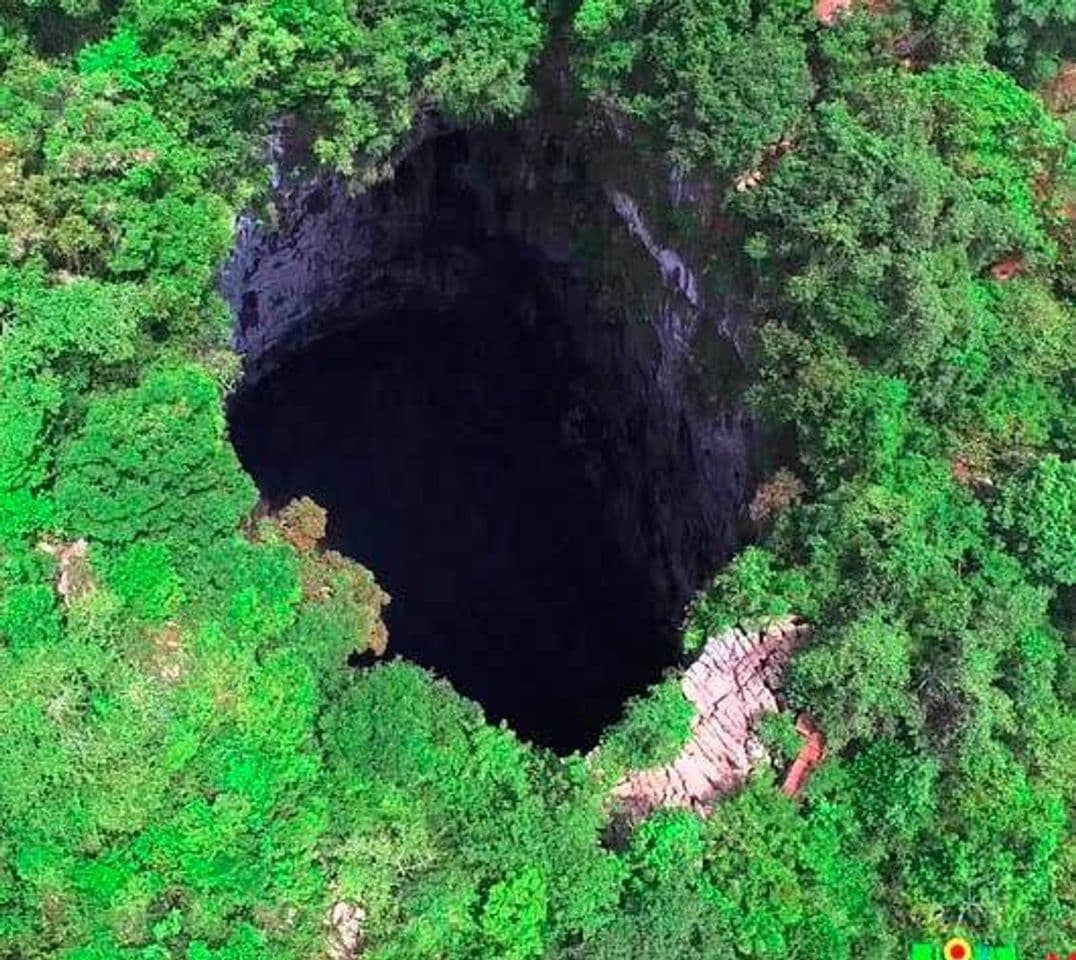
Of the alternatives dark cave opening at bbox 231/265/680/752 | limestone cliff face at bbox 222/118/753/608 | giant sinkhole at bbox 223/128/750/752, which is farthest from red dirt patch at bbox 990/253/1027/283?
dark cave opening at bbox 231/265/680/752

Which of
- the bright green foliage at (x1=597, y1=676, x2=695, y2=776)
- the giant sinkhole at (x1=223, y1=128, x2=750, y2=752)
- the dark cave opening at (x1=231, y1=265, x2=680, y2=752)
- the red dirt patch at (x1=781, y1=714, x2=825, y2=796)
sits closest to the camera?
the red dirt patch at (x1=781, y1=714, x2=825, y2=796)

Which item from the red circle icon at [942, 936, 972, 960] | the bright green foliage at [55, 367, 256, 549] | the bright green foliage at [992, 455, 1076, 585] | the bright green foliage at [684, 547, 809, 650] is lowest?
the bright green foliage at [55, 367, 256, 549]

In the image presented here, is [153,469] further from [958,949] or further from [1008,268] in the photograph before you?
[1008,268]

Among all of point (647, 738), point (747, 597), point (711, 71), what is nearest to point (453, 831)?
point (647, 738)

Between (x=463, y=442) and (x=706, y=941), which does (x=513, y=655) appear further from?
(x=706, y=941)

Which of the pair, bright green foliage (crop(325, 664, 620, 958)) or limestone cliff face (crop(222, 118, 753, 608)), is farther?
limestone cliff face (crop(222, 118, 753, 608))

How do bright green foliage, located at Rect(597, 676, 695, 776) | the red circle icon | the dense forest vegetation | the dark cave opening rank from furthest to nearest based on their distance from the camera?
the dark cave opening → bright green foliage, located at Rect(597, 676, 695, 776) → the red circle icon → the dense forest vegetation

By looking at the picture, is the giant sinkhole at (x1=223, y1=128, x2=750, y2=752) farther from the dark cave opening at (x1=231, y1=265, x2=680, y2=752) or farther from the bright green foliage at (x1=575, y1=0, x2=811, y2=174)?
the bright green foliage at (x1=575, y1=0, x2=811, y2=174)
